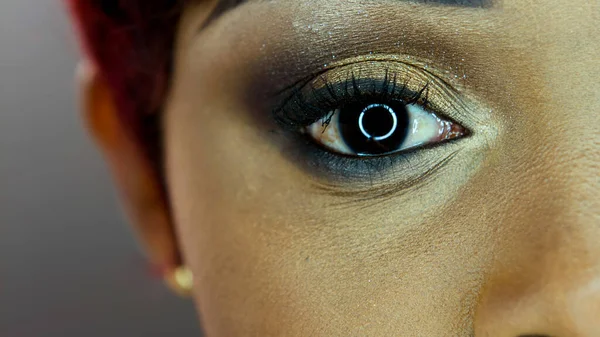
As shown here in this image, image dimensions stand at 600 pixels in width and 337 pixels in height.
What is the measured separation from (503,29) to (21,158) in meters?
1.33

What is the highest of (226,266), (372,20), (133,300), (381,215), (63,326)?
(372,20)

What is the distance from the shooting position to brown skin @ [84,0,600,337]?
1.71 ft

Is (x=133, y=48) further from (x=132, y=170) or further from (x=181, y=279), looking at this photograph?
(x=181, y=279)

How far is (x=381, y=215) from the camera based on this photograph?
2.00ft

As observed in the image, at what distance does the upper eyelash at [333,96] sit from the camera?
2.00ft

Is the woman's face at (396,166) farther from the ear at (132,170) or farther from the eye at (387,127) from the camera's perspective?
the ear at (132,170)

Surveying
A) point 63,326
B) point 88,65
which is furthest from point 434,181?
point 63,326

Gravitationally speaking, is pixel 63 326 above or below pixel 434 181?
below

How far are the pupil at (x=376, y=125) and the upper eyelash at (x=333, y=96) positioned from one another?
11 mm

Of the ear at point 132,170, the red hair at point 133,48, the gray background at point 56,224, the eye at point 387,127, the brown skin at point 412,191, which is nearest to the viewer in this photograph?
the brown skin at point 412,191

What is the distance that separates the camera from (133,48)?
833mm

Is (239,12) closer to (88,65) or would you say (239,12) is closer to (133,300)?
(88,65)

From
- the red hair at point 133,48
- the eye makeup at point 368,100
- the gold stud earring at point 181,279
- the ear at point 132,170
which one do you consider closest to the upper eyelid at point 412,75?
the eye makeup at point 368,100

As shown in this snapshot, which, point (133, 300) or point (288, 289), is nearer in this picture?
point (288, 289)
